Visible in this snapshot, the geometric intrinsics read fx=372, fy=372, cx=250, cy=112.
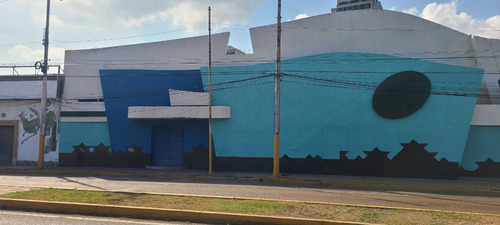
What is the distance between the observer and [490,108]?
17.5 meters

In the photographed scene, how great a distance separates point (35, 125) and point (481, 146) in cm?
2405

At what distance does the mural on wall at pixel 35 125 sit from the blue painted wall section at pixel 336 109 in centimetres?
969

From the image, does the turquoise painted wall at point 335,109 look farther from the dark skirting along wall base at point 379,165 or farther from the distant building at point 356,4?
the distant building at point 356,4

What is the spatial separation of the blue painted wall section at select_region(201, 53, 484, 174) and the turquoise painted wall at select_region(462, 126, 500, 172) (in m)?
0.82

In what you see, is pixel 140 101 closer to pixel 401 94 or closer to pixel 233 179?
pixel 233 179

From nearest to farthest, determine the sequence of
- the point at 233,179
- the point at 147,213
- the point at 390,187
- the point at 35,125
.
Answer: the point at 147,213 → the point at 390,187 → the point at 233,179 → the point at 35,125

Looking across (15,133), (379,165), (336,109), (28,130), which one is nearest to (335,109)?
(336,109)

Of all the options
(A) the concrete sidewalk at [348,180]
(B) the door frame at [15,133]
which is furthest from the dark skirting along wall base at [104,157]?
(B) the door frame at [15,133]

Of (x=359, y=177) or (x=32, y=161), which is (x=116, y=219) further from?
(x=32, y=161)

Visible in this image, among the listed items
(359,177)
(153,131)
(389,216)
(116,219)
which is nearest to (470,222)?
(389,216)

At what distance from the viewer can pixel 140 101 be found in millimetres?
20828

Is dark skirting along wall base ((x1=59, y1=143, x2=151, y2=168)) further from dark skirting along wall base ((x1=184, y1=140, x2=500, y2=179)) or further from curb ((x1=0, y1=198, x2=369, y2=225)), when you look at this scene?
curb ((x1=0, y1=198, x2=369, y2=225))

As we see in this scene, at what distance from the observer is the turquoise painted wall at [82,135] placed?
21.3 metres

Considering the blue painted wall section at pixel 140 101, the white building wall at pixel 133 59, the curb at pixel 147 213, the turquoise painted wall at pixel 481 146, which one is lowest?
the curb at pixel 147 213
